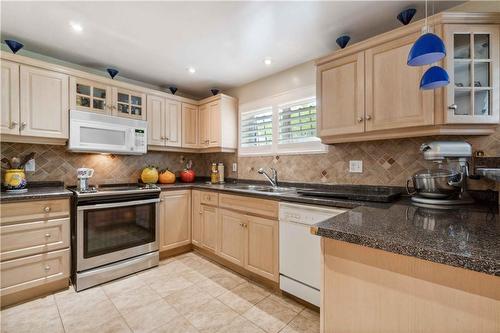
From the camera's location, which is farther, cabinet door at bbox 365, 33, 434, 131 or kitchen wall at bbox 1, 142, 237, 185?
kitchen wall at bbox 1, 142, 237, 185

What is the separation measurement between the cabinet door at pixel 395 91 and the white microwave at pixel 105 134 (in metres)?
2.54

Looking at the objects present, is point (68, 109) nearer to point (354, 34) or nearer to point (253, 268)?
point (253, 268)

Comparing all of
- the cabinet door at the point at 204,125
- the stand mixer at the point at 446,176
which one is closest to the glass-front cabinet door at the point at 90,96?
the cabinet door at the point at 204,125

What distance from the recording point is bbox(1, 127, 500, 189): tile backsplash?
1838 mm

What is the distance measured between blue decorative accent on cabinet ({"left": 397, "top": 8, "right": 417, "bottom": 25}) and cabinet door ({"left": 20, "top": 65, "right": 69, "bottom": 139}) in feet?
10.2

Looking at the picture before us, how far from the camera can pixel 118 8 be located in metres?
1.68

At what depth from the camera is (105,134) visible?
254 centimetres

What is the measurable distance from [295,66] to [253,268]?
7.50 feet

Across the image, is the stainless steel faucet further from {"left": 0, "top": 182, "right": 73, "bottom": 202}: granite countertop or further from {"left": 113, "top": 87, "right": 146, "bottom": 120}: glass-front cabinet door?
{"left": 0, "top": 182, "right": 73, "bottom": 202}: granite countertop

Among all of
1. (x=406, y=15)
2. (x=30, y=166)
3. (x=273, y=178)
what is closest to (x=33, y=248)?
(x=30, y=166)

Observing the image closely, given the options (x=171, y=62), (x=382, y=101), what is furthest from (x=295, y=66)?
(x=171, y=62)

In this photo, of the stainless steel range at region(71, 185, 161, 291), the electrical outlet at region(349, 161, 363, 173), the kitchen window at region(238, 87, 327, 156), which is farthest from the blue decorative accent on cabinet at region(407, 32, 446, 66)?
the stainless steel range at region(71, 185, 161, 291)

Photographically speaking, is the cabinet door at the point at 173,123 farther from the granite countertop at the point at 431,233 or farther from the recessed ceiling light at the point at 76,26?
the granite countertop at the point at 431,233

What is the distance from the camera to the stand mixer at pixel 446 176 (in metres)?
1.37
